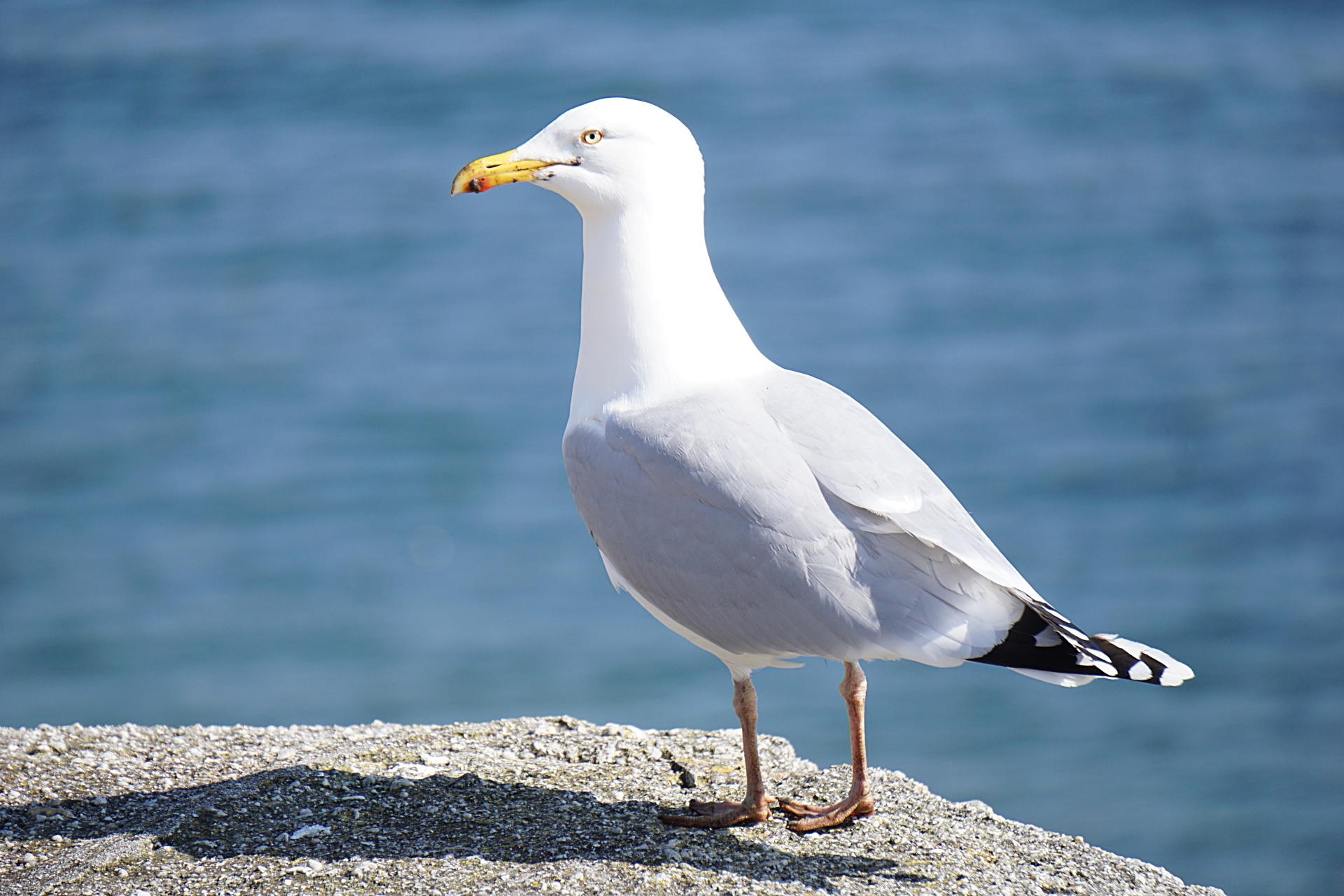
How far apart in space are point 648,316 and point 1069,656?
150 cm

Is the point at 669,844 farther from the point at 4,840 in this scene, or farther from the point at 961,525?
the point at 4,840

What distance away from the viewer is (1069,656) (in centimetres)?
329

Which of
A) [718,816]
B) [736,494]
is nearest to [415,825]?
[718,816]

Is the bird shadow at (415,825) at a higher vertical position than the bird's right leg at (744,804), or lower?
lower

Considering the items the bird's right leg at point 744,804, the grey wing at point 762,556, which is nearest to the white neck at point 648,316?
the grey wing at point 762,556

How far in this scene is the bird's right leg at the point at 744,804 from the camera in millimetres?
3791

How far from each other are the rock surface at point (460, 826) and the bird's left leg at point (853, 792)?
0.16 feet

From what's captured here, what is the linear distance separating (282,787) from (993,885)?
2.08 metres

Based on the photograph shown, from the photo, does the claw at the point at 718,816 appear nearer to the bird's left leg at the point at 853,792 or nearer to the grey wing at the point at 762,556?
the bird's left leg at the point at 853,792

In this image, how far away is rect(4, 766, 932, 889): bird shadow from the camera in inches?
140

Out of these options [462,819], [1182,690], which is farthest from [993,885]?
[1182,690]

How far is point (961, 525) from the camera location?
3574 millimetres

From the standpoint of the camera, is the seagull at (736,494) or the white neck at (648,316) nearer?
the seagull at (736,494)

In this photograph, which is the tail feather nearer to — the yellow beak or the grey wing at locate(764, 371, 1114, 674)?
the grey wing at locate(764, 371, 1114, 674)
